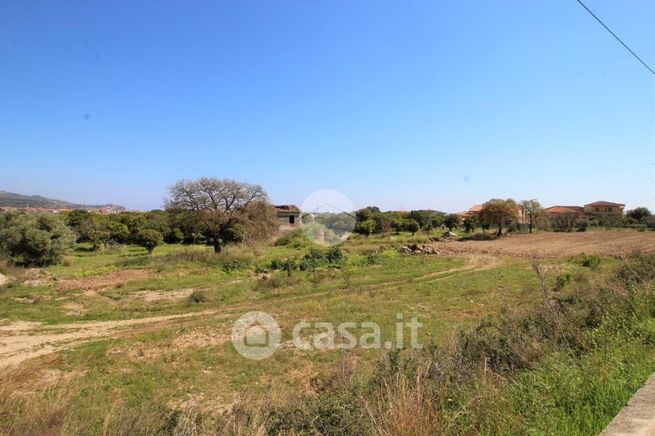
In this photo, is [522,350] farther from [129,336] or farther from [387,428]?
[129,336]

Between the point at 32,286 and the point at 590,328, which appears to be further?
the point at 32,286

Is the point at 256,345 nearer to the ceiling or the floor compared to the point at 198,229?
nearer to the floor

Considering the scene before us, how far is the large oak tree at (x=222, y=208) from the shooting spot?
2830cm

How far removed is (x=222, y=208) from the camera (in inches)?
1147

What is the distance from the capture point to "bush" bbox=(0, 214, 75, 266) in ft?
74.5

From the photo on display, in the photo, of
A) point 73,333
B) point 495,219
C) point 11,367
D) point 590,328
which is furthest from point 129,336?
point 495,219

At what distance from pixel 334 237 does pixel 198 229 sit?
18032 mm

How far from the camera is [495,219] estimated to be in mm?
47281

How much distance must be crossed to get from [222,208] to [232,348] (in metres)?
20.7

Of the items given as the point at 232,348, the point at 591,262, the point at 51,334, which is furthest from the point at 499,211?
the point at 51,334

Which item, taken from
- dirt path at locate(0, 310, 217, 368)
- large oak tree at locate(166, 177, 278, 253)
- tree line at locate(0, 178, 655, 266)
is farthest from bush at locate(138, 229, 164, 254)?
dirt path at locate(0, 310, 217, 368)

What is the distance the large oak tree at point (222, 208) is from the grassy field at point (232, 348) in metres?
3.85

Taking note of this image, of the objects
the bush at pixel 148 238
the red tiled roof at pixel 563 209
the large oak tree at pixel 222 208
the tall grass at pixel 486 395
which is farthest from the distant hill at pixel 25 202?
the red tiled roof at pixel 563 209

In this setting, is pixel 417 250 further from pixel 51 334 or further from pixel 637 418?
pixel 637 418
